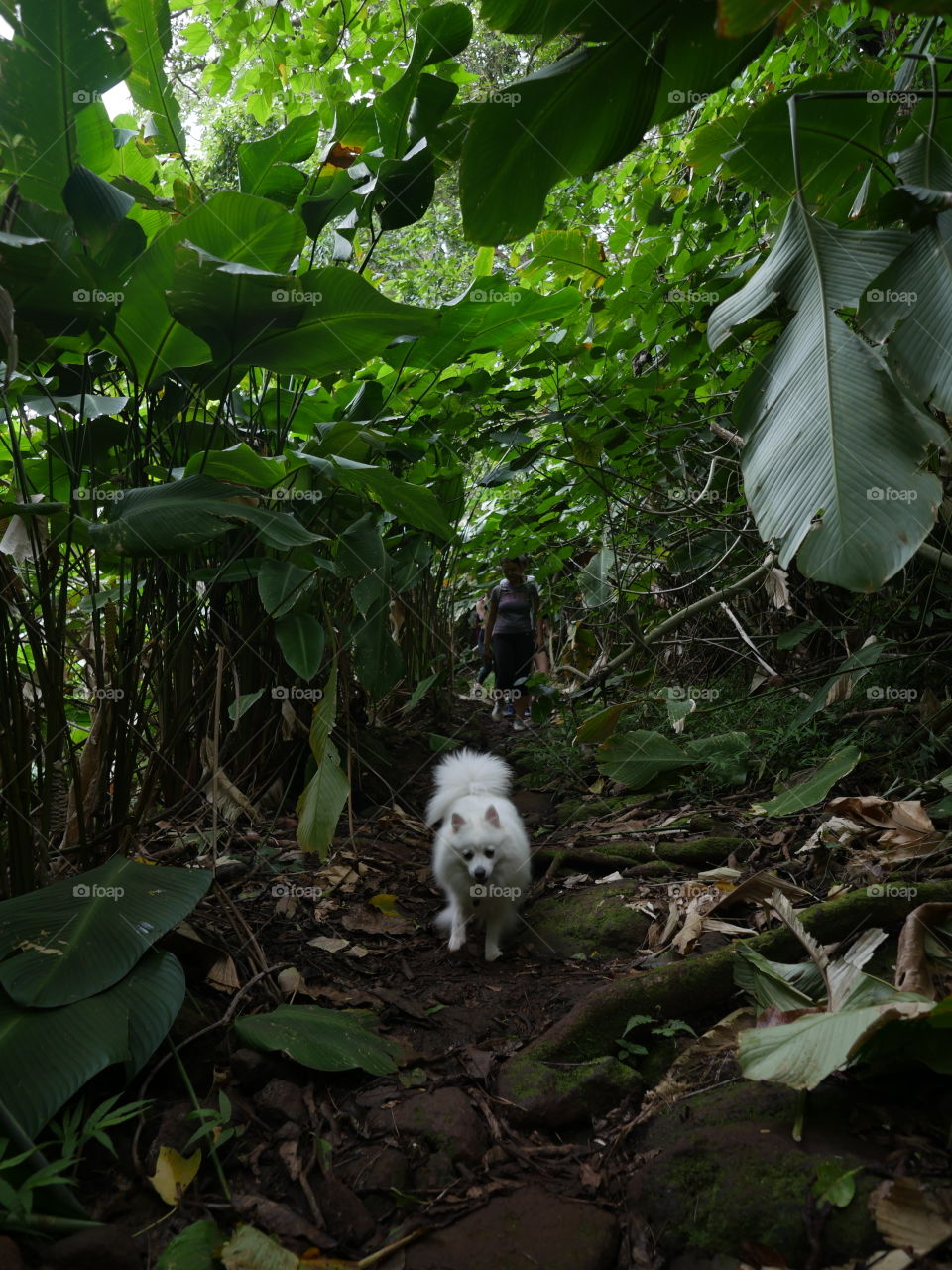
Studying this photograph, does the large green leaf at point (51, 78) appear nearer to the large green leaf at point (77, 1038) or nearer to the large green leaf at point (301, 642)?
the large green leaf at point (301, 642)

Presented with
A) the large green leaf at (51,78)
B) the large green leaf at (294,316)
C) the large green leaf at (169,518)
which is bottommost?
the large green leaf at (169,518)

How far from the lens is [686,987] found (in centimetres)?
210

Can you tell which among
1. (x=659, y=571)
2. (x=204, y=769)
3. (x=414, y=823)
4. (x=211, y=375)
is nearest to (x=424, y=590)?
(x=659, y=571)

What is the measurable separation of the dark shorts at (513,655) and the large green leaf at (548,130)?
18.4ft

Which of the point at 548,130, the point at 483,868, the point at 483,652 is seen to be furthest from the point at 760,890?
the point at 483,652

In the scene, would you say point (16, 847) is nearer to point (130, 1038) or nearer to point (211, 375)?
point (130, 1038)

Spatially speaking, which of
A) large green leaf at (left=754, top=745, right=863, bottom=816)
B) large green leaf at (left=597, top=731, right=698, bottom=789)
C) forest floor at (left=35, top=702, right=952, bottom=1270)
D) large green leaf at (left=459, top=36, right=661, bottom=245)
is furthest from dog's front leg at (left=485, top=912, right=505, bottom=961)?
large green leaf at (left=459, top=36, right=661, bottom=245)

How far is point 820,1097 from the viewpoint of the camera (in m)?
1.56

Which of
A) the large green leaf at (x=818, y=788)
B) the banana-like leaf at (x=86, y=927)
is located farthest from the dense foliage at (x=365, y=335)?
the large green leaf at (x=818, y=788)

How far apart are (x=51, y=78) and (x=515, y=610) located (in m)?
5.55

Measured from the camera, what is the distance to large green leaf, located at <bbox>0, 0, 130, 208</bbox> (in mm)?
2064

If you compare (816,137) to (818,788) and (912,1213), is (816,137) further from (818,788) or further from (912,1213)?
(912,1213)

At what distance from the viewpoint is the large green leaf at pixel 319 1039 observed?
1.88m

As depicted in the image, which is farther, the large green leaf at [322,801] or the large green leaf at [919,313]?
the large green leaf at [322,801]
